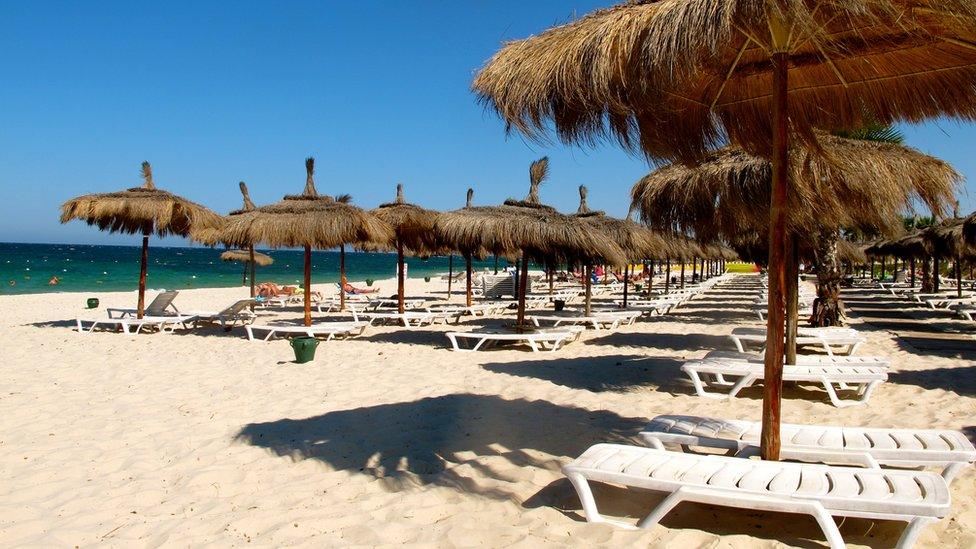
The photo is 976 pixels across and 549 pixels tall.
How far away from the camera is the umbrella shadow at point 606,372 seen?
620cm

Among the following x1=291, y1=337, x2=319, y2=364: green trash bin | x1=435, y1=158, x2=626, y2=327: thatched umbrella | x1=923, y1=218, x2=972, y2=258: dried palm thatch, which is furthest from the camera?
x1=923, y1=218, x2=972, y2=258: dried palm thatch

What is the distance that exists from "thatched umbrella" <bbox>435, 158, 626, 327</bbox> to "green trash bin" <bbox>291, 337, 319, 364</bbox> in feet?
7.35

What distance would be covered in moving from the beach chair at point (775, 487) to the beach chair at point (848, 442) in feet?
1.22

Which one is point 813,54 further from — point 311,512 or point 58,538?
point 58,538

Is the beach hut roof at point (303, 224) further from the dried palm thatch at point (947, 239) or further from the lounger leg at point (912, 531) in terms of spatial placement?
the dried palm thatch at point (947, 239)

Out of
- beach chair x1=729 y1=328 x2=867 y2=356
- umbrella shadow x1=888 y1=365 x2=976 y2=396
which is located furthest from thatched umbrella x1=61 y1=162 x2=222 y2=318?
umbrella shadow x1=888 y1=365 x2=976 y2=396

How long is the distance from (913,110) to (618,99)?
212cm

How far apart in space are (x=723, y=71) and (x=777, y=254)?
1.29 metres

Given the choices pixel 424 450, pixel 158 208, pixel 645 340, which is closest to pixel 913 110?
pixel 424 450

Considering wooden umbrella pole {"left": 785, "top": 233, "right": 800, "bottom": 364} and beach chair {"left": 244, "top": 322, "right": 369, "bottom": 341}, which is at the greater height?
wooden umbrella pole {"left": 785, "top": 233, "right": 800, "bottom": 364}

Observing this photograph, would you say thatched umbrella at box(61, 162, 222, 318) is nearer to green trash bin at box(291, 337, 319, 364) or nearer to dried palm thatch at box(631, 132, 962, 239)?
green trash bin at box(291, 337, 319, 364)

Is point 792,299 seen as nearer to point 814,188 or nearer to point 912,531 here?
point 814,188

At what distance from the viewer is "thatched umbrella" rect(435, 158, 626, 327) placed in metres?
8.30

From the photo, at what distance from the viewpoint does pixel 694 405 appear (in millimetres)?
5406
